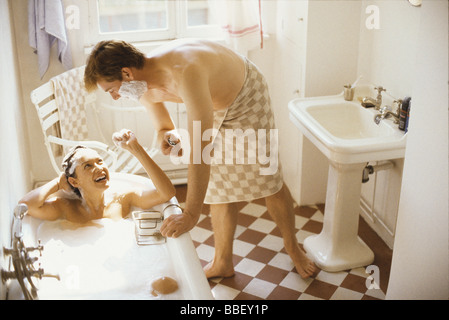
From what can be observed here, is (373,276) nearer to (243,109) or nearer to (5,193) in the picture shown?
(243,109)

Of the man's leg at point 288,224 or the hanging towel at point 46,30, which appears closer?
the man's leg at point 288,224

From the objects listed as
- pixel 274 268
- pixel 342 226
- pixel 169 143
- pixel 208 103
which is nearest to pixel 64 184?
pixel 169 143

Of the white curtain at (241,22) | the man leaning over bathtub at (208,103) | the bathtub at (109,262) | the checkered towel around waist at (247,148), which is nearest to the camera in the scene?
the bathtub at (109,262)

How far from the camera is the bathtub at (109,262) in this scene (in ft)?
6.66

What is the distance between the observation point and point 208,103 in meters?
2.13

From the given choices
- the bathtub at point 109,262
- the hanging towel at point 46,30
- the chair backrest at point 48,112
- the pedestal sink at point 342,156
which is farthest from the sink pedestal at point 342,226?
the hanging towel at point 46,30

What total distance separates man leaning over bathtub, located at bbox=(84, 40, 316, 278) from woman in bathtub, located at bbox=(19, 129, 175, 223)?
0.58ft

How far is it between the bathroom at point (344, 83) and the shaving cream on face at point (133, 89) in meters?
0.58

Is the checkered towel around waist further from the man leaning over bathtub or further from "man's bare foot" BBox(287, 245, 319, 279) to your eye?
"man's bare foot" BBox(287, 245, 319, 279)

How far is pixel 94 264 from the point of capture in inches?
88.7

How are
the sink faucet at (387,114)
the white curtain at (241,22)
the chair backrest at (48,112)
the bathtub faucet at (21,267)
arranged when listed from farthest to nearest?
the white curtain at (241,22) < the chair backrest at (48,112) < the sink faucet at (387,114) < the bathtub faucet at (21,267)

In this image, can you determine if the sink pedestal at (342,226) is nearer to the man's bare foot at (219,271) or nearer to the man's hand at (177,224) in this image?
the man's bare foot at (219,271)

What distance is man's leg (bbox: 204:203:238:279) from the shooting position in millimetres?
2830
